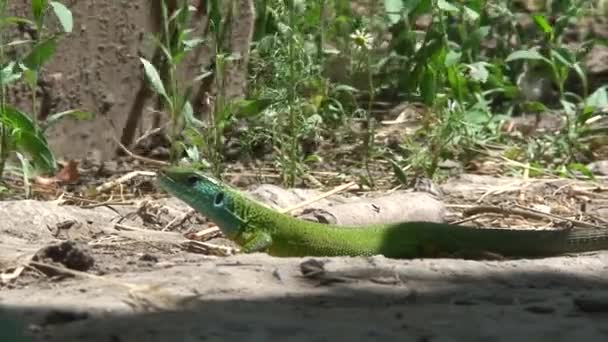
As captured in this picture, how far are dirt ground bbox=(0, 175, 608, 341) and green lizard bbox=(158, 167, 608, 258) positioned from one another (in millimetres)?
90

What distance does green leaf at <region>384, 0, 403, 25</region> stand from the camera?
21.6 feet

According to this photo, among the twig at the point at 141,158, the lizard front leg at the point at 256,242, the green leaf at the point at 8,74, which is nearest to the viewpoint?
the lizard front leg at the point at 256,242

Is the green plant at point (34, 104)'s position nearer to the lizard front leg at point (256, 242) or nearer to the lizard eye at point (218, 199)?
the lizard eye at point (218, 199)

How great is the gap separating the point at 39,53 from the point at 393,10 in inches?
74.8

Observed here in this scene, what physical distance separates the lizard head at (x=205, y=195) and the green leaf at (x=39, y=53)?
820 mm

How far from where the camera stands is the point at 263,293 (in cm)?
371

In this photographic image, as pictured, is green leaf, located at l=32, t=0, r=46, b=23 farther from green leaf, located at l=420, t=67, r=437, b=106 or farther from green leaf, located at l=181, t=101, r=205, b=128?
green leaf, located at l=420, t=67, r=437, b=106

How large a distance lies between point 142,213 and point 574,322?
7.46 feet

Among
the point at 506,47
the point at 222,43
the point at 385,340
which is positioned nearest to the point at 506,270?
the point at 385,340

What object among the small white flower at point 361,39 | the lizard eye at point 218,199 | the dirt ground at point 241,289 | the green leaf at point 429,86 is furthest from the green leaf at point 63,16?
the green leaf at point 429,86

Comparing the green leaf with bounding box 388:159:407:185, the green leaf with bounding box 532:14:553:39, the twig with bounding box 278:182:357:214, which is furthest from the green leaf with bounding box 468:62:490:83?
the twig with bounding box 278:182:357:214

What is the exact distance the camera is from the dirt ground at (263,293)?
127 inches

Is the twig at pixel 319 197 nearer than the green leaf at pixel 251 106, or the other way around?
the twig at pixel 319 197

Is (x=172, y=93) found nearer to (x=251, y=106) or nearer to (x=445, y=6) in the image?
(x=251, y=106)
